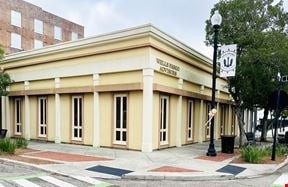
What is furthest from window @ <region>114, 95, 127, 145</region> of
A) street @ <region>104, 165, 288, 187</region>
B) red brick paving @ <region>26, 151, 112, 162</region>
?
street @ <region>104, 165, 288, 187</region>

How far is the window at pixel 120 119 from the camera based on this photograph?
14695 mm

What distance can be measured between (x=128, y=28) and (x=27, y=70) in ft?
27.0

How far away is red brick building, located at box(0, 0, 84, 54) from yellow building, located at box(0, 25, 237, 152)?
22.6 metres

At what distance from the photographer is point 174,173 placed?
938cm

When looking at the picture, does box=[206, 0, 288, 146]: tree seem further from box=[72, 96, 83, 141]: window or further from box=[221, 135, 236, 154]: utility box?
box=[72, 96, 83, 141]: window

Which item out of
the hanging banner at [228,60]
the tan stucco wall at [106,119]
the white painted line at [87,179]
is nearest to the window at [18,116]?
the tan stucco wall at [106,119]

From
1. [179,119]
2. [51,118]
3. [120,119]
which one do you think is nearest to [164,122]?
[179,119]

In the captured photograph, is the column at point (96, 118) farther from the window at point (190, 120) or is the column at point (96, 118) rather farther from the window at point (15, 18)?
the window at point (15, 18)

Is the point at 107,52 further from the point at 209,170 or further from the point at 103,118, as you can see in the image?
the point at 209,170

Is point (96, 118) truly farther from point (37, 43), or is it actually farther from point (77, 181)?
point (37, 43)

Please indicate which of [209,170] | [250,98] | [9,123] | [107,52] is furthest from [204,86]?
[9,123]

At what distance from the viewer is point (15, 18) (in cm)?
4300

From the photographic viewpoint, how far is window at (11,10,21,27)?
139 feet

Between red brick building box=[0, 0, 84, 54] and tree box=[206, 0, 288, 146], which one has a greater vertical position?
red brick building box=[0, 0, 84, 54]
